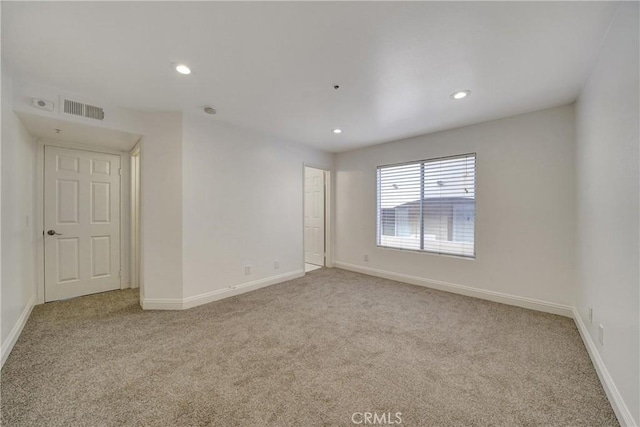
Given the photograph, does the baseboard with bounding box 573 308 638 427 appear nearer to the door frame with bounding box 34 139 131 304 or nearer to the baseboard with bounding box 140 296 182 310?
the baseboard with bounding box 140 296 182 310

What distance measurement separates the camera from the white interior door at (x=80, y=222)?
3285 mm

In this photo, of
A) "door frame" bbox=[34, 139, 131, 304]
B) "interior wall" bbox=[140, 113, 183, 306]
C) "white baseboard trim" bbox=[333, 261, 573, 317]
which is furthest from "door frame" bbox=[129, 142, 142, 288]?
"white baseboard trim" bbox=[333, 261, 573, 317]

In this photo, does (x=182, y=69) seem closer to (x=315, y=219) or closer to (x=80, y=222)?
(x=80, y=222)

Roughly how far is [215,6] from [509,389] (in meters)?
3.12

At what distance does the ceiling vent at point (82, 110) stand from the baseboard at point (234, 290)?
2286 mm

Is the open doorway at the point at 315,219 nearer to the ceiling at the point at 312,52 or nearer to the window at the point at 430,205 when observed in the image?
the window at the point at 430,205

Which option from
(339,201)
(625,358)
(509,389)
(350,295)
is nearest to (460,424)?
(509,389)

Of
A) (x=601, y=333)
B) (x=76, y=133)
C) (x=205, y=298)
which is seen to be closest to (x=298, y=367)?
(x=205, y=298)

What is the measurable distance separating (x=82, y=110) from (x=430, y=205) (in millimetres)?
4534

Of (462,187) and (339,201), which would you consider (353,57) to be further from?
(339,201)

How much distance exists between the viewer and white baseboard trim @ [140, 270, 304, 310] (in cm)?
305

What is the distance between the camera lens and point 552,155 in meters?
2.93

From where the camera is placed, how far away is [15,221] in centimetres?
240

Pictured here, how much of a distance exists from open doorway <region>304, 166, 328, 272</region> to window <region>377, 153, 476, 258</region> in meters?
1.27
